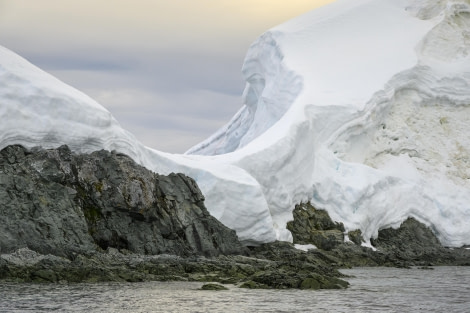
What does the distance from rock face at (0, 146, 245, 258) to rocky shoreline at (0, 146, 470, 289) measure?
→ 3 centimetres

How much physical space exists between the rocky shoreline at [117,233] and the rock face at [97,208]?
30 mm

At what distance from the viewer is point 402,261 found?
34.6m

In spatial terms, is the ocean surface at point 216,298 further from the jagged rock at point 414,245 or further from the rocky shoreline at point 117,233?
the jagged rock at point 414,245

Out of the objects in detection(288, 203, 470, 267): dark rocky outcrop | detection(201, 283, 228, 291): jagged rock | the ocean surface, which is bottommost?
the ocean surface

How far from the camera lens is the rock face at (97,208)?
2395 cm

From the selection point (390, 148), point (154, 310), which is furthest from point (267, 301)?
point (390, 148)

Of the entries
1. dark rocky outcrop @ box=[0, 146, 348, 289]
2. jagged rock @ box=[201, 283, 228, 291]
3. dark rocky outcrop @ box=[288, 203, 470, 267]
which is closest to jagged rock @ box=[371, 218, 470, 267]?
dark rocky outcrop @ box=[288, 203, 470, 267]

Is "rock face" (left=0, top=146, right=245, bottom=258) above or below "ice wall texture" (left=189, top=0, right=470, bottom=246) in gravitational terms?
below

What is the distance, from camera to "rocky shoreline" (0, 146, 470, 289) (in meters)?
23.0

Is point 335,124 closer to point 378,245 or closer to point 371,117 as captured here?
point 371,117

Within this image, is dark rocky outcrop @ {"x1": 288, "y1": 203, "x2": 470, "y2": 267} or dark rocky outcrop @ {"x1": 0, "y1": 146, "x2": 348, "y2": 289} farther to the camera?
dark rocky outcrop @ {"x1": 288, "y1": 203, "x2": 470, "y2": 267}

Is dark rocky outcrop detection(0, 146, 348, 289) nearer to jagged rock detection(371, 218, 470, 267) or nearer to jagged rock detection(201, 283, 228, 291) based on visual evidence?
jagged rock detection(201, 283, 228, 291)

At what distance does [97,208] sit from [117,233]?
0.98 m

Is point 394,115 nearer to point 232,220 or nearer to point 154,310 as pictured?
point 232,220
